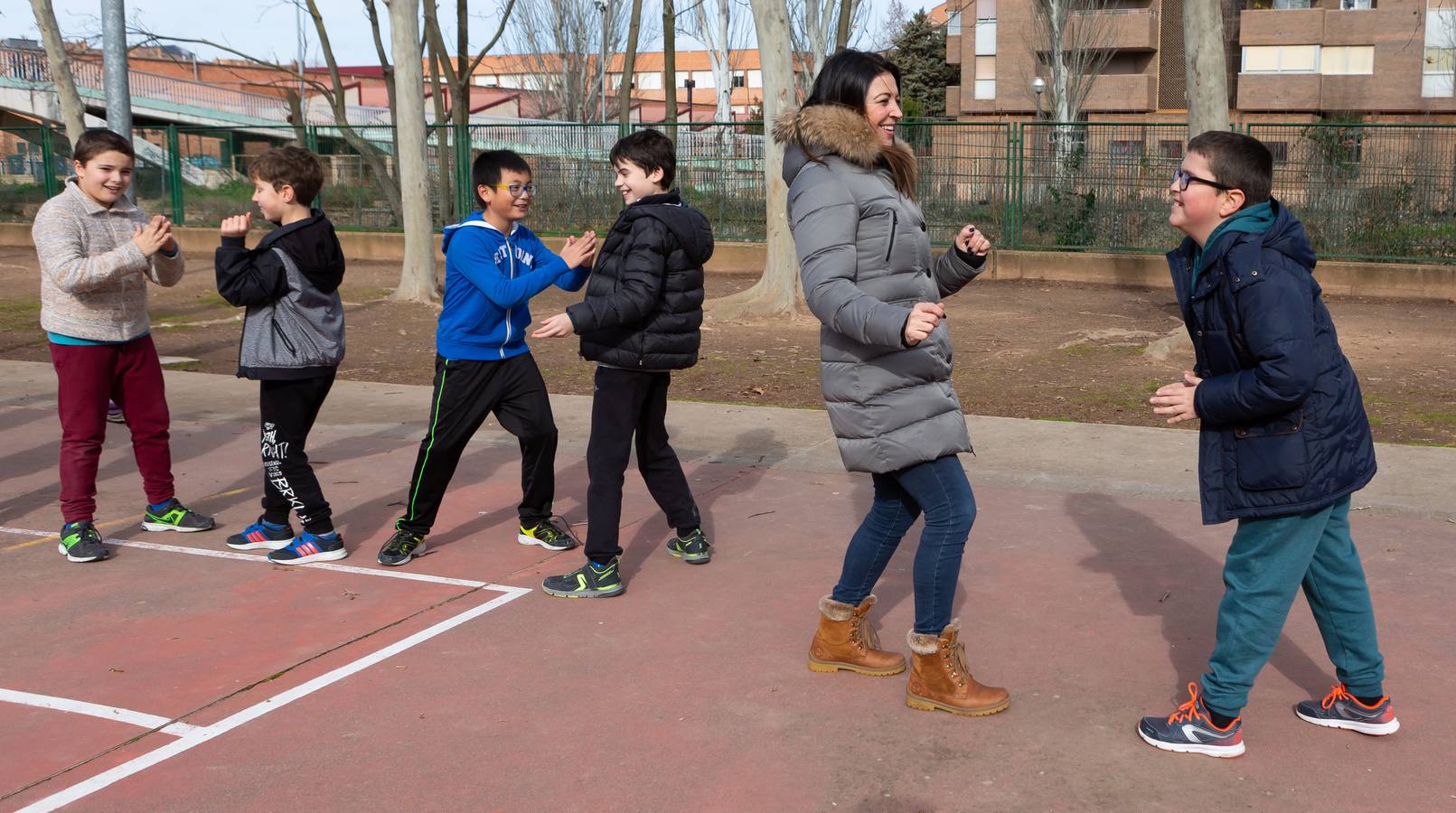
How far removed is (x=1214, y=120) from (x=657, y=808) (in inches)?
403

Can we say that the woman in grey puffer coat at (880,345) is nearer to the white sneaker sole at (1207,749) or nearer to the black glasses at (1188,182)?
the white sneaker sole at (1207,749)

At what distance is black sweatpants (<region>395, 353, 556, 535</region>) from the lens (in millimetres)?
5379

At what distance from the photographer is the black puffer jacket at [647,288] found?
16.0ft

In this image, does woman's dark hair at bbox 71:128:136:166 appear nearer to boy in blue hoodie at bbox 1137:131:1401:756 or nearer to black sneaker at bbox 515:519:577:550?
black sneaker at bbox 515:519:577:550

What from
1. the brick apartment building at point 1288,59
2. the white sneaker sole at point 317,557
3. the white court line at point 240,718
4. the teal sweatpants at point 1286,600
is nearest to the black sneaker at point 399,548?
the white sneaker sole at point 317,557

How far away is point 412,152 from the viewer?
16.1 meters

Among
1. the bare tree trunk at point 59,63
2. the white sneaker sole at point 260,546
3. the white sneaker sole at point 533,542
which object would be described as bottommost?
the white sneaker sole at point 533,542

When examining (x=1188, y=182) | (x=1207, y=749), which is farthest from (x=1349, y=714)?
(x=1188, y=182)

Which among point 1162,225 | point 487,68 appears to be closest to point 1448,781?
point 1162,225

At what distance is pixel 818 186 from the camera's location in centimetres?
380

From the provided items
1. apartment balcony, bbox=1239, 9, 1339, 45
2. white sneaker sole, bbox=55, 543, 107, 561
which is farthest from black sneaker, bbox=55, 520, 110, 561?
apartment balcony, bbox=1239, 9, 1339, 45

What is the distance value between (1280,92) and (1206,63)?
1399 inches

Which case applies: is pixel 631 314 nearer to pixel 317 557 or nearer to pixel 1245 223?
pixel 317 557

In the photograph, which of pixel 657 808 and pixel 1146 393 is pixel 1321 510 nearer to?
pixel 657 808
